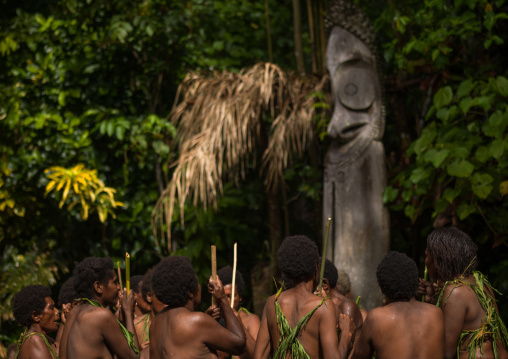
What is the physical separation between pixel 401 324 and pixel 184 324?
47.4 inches

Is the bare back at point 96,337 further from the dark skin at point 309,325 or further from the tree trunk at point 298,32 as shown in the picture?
the tree trunk at point 298,32

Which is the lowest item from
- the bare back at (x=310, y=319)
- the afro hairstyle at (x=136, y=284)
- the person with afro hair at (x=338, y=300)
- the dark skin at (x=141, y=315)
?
the dark skin at (x=141, y=315)

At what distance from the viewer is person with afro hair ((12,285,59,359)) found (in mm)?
4750

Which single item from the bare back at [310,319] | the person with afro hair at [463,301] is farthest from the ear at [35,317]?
the person with afro hair at [463,301]

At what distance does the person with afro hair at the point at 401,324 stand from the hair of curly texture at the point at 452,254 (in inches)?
12.6

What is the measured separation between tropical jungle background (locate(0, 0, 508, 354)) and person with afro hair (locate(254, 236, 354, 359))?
11.6 feet

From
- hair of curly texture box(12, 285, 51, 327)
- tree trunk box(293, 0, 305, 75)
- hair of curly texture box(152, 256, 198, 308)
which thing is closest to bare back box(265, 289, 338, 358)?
hair of curly texture box(152, 256, 198, 308)

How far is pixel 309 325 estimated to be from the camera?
3926mm

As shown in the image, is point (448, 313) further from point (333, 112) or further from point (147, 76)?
point (147, 76)

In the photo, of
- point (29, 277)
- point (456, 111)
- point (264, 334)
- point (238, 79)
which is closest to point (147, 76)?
point (238, 79)

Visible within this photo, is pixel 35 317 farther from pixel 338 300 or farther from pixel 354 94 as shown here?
pixel 354 94

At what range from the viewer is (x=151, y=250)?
962 centimetres

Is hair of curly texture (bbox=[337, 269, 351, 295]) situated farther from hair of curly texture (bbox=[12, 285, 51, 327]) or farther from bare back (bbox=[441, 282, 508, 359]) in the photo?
hair of curly texture (bbox=[12, 285, 51, 327])

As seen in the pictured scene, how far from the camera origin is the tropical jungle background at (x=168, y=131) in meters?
7.98
